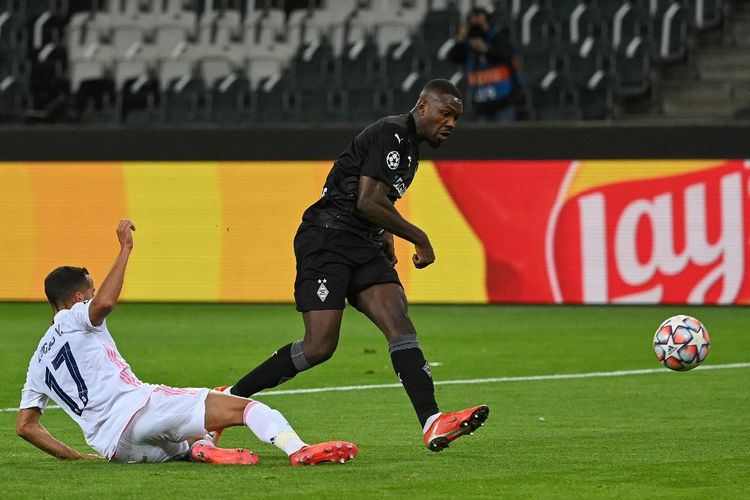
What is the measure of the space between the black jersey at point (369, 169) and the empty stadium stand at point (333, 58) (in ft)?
37.7

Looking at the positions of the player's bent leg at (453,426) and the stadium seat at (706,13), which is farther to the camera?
the stadium seat at (706,13)

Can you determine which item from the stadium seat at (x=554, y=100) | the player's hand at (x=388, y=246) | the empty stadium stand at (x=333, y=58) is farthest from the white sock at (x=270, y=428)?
the stadium seat at (x=554, y=100)

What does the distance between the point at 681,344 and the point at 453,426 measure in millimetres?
3132

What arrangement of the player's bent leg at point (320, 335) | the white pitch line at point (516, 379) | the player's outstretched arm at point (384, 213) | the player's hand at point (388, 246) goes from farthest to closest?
the white pitch line at point (516, 379) < the player's hand at point (388, 246) < the player's bent leg at point (320, 335) < the player's outstretched arm at point (384, 213)

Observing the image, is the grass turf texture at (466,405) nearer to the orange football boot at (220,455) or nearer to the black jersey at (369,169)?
the orange football boot at (220,455)

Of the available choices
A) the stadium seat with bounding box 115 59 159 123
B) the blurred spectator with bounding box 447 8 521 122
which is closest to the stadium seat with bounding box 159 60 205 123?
the stadium seat with bounding box 115 59 159 123

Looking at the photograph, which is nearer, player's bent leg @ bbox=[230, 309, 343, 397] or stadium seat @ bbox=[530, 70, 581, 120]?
player's bent leg @ bbox=[230, 309, 343, 397]

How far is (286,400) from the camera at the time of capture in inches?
423

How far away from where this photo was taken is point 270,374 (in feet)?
26.9

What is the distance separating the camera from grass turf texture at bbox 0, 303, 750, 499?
6.88 metres

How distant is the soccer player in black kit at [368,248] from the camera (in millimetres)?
7875

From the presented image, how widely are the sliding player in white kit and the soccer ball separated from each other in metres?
3.27

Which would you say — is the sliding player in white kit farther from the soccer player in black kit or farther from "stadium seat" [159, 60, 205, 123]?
"stadium seat" [159, 60, 205, 123]

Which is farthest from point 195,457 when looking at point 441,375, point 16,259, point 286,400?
point 16,259
